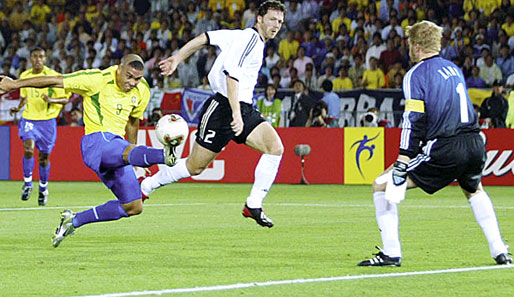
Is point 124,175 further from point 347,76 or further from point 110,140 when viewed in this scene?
point 347,76

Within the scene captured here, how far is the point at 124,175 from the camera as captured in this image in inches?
394

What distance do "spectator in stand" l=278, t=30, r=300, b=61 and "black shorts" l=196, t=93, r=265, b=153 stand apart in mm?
15595

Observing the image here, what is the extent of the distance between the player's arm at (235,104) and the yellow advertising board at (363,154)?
37.4ft

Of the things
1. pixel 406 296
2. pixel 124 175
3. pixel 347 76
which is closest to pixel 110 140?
pixel 124 175

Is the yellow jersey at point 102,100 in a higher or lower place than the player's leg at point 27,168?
higher

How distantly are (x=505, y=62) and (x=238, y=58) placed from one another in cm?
1385

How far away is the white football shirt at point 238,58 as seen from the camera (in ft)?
34.1

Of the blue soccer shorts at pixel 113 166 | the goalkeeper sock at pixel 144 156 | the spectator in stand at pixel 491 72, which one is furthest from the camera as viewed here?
the spectator in stand at pixel 491 72

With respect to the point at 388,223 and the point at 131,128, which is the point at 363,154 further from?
the point at 388,223

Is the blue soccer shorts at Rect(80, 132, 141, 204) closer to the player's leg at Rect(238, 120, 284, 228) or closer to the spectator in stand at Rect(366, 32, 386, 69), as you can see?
the player's leg at Rect(238, 120, 284, 228)

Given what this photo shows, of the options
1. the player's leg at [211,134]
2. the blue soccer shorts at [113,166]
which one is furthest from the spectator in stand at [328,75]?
the blue soccer shorts at [113,166]

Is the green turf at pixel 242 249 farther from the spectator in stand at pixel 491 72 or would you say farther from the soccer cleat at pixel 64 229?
the spectator in stand at pixel 491 72

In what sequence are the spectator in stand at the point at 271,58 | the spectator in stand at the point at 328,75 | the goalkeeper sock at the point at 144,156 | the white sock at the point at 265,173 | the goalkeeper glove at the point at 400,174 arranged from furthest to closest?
the spectator in stand at the point at 271,58, the spectator in stand at the point at 328,75, the white sock at the point at 265,173, the goalkeeper sock at the point at 144,156, the goalkeeper glove at the point at 400,174

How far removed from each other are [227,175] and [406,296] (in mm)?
16155
